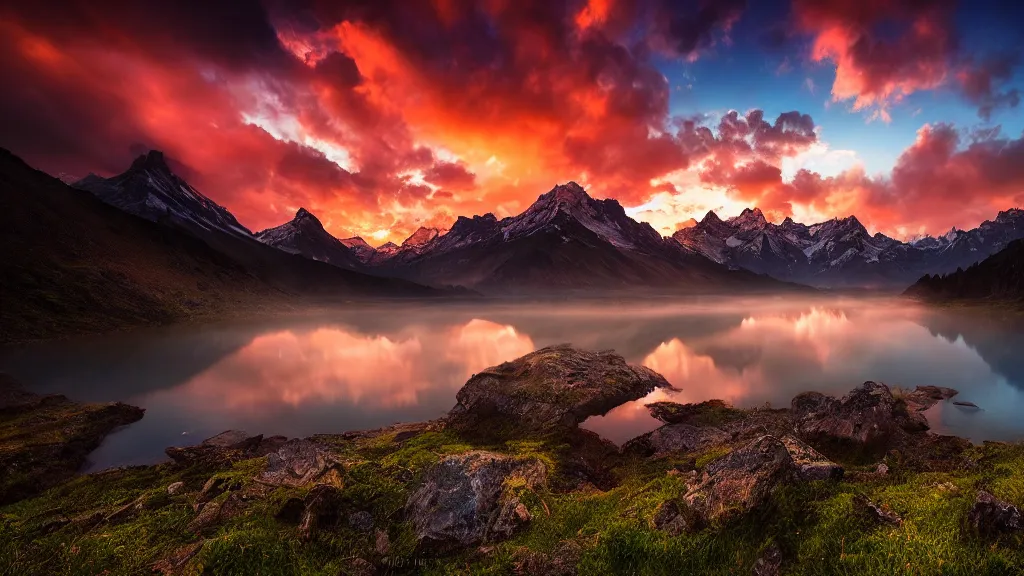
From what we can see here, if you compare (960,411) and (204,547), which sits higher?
(204,547)

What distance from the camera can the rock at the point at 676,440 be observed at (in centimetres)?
2100

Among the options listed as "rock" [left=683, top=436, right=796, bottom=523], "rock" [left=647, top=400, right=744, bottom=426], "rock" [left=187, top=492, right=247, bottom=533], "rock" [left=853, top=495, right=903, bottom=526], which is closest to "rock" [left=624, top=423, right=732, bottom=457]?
"rock" [left=647, top=400, right=744, bottom=426]

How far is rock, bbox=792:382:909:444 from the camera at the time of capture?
693 inches

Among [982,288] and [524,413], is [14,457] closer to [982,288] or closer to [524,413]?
[524,413]

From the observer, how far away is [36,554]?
10.5 meters

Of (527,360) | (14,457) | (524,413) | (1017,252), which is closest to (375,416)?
(527,360)

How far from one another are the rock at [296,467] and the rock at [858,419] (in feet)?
63.6

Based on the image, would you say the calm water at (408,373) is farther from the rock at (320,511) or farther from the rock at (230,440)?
the rock at (320,511)

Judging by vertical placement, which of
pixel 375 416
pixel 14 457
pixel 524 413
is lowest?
pixel 375 416

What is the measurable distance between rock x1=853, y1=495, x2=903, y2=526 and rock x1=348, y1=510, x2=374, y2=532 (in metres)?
11.0

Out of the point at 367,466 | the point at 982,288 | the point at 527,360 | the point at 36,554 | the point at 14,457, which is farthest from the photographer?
the point at 982,288

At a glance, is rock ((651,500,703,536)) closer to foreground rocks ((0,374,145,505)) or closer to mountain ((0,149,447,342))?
foreground rocks ((0,374,145,505))

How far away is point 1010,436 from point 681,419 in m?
21.8

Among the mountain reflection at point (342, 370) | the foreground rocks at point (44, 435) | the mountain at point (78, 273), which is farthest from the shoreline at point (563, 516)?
the mountain at point (78, 273)
